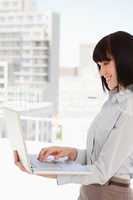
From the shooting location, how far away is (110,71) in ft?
3.68

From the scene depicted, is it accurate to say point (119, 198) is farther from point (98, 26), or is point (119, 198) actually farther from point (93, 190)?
point (98, 26)

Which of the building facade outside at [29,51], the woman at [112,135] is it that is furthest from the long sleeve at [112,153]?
the building facade outside at [29,51]

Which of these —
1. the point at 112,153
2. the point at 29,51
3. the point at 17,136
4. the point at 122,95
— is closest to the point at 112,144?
the point at 112,153

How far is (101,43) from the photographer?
1.13m

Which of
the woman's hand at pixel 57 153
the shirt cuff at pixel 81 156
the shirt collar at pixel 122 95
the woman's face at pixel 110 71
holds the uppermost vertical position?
the woman's face at pixel 110 71

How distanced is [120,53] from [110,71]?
6 centimetres

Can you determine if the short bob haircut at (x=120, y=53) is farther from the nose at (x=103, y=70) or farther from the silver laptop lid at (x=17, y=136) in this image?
the silver laptop lid at (x=17, y=136)

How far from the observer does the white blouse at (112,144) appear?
1067mm

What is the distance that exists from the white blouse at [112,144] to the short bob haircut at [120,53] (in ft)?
0.14

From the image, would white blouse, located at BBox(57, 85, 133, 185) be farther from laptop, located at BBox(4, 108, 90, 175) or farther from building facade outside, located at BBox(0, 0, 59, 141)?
building facade outside, located at BBox(0, 0, 59, 141)

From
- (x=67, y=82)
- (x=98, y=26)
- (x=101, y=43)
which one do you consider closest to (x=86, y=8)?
(x=98, y=26)

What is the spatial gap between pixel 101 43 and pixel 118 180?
380 mm

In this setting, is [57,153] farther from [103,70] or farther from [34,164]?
[103,70]

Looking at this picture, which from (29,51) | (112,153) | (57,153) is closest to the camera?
(112,153)
